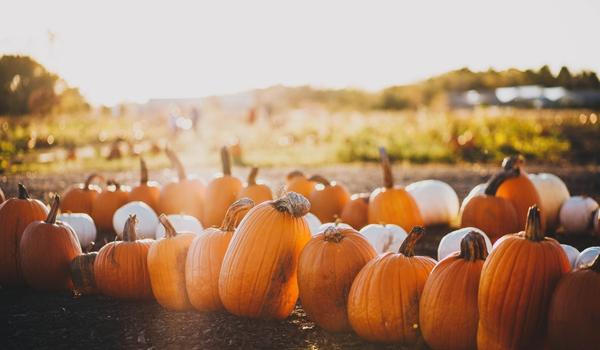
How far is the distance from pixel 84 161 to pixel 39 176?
412 cm

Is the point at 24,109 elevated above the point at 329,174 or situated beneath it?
elevated above

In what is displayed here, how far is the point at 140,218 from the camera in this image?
21.6ft

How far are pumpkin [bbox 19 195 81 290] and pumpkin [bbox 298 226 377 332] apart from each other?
201cm

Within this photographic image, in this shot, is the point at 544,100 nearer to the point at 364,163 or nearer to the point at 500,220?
the point at 364,163

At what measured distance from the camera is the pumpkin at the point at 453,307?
11.6 ft

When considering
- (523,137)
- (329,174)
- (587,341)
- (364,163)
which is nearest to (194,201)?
(587,341)

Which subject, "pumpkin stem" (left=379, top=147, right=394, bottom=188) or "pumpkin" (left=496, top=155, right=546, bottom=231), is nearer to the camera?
"pumpkin stem" (left=379, top=147, right=394, bottom=188)

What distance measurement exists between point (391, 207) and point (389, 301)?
273cm

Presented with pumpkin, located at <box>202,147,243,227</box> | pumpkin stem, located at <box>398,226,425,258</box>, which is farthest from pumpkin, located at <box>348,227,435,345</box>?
pumpkin, located at <box>202,147,243,227</box>

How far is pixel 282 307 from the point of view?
4.18 m

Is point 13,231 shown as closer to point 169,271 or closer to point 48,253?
point 48,253

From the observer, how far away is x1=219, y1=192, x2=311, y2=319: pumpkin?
4.08m

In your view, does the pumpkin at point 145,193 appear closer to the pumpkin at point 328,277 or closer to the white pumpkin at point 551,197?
the pumpkin at point 328,277

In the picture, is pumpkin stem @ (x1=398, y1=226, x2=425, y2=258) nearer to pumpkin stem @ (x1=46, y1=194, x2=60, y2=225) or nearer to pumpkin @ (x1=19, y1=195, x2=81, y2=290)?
pumpkin @ (x1=19, y1=195, x2=81, y2=290)
